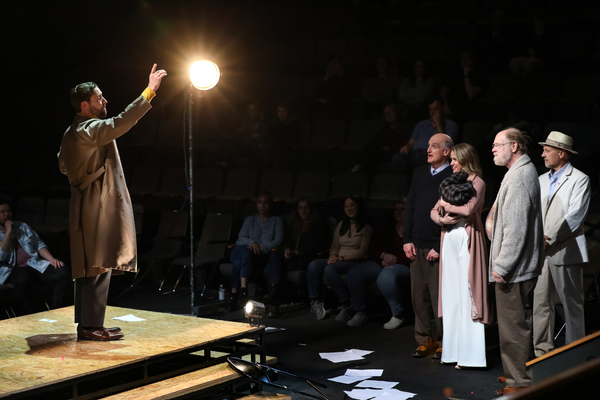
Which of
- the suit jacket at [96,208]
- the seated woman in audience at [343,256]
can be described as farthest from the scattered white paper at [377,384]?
the seated woman in audience at [343,256]

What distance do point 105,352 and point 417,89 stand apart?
5.17 m

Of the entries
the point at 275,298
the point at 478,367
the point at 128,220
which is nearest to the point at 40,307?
the point at 275,298

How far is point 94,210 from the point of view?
12.2 feet

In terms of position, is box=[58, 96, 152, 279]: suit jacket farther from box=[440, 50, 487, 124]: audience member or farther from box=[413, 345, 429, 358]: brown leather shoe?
box=[440, 50, 487, 124]: audience member

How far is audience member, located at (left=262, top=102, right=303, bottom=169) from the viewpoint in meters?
7.82

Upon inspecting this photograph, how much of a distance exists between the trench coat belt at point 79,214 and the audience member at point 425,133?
3.84 m

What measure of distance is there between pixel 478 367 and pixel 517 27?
190 inches

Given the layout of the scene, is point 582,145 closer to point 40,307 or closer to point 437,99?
point 437,99

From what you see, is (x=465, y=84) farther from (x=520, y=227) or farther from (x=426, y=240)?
(x=520, y=227)

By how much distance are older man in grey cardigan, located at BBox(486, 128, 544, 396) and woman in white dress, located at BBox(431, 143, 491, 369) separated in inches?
15.6

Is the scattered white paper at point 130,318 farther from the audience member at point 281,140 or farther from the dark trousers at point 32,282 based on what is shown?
the audience member at point 281,140

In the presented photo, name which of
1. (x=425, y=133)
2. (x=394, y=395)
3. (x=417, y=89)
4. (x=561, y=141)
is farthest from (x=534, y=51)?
(x=394, y=395)

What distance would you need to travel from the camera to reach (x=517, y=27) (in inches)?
312

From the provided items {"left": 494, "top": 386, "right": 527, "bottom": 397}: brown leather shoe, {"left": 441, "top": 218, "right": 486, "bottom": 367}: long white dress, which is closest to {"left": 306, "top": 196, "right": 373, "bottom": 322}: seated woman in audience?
{"left": 441, "top": 218, "right": 486, "bottom": 367}: long white dress
